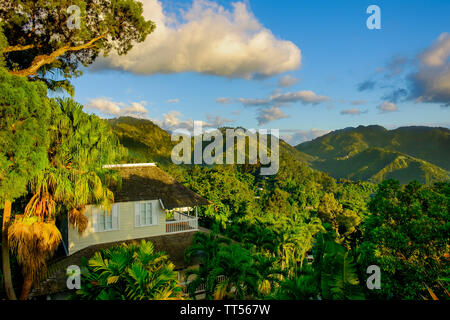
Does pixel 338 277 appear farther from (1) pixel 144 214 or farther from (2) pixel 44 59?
(2) pixel 44 59

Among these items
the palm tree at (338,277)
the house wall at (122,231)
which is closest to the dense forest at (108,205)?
the palm tree at (338,277)

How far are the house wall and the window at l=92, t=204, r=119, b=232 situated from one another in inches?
6.3

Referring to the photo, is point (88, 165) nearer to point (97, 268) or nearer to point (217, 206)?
point (97, 268)

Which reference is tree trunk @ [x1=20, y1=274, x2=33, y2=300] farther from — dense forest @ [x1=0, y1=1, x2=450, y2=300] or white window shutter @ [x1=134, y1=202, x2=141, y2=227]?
white window shutter @ [x1=134, y1=202, x2=141, y2=227]

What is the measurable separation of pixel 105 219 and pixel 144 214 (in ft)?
6.94

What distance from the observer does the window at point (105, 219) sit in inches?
620

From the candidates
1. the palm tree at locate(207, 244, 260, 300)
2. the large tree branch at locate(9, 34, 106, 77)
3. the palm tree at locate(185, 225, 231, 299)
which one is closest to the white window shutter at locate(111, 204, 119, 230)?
the palm tree at locate(185, 225, 231, 299)

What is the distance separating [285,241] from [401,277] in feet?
45.5

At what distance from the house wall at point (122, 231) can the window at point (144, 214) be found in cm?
17

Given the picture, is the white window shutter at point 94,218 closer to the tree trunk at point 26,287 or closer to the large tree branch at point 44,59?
the tree trunk at point 26,287

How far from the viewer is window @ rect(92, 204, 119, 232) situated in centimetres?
1574

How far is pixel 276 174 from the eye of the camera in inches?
4306

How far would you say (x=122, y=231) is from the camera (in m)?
16.3

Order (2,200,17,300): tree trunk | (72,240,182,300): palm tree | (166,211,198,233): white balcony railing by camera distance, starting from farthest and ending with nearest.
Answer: (166,211,198,233): white balcony railing < (2,200,17,300): tree trunk < (72,240,182,300): palm tree
